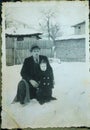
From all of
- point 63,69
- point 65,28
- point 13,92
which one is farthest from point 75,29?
point 13,92

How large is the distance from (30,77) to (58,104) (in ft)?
0.42

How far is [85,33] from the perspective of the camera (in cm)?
82

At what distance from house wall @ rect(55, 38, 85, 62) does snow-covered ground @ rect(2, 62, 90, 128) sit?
0.07 ft

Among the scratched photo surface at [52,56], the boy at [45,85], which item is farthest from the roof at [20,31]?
the boy at [45,85]

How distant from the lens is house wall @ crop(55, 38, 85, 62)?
817 millimetres

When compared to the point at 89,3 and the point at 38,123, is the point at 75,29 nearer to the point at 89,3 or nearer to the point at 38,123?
the point at 89,3

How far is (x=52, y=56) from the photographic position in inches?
32.1

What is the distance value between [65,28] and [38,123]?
33cm

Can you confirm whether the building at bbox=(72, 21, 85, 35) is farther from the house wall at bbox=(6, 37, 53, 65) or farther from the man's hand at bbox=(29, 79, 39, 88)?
the man's hand at bbox=(29, 79, 39, 88)

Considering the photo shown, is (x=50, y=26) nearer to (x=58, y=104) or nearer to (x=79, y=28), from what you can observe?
(x=79, y=28)

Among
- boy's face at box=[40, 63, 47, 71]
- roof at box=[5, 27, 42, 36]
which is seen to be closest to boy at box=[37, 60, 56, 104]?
boy's face at box=[40, 63, 47, 71]

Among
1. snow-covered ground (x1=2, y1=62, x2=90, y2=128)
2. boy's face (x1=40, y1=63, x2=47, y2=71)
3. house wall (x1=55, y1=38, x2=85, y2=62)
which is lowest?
snow-covered ground (x1=2, y1=62, x2=90, y2=128)

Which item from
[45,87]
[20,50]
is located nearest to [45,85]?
[45,87]

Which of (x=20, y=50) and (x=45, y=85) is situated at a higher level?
(x=20, y=50)
